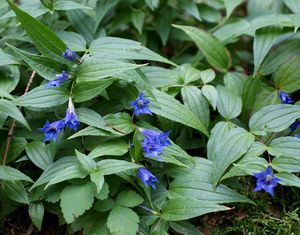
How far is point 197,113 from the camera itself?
2.86 meters

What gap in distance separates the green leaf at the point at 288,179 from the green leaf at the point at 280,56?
98 cm

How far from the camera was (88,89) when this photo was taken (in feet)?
8.31

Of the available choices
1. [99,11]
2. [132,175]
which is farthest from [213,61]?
[132,175]

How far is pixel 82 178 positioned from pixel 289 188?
1340mm

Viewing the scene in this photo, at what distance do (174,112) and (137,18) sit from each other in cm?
112

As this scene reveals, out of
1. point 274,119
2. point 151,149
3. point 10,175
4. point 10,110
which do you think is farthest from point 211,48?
point 10,175

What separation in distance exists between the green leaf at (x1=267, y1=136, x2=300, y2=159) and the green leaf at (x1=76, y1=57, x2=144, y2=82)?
0.89 meters

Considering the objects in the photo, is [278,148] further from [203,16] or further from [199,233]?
[203,16]

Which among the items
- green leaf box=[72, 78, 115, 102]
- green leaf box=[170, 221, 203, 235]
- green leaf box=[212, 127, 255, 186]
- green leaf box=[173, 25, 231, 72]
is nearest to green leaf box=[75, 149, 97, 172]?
green leaf box=[72, 78, 115, 102]

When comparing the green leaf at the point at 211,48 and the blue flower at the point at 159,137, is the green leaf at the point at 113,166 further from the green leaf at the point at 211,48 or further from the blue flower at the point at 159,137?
the green leaf at the point at 211,48

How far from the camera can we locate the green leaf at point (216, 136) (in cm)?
269

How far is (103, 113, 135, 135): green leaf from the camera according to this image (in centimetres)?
253

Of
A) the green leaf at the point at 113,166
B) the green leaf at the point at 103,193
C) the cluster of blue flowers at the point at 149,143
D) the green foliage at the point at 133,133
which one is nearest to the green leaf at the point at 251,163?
the green foliage at the point at 133,133

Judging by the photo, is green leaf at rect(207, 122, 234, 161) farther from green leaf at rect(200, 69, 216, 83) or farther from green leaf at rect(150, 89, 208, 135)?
green leaf at rect(200, 69, 216, 83)
